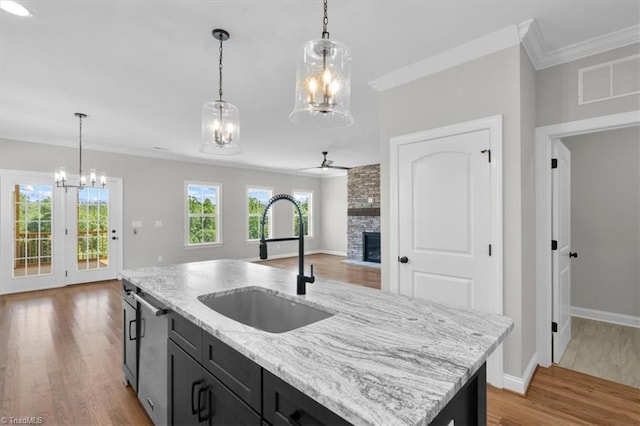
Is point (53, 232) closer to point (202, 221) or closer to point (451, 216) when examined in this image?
point (202, 221)

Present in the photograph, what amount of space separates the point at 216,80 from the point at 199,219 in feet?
16.1

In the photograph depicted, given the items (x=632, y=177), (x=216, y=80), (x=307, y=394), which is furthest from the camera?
(x=632, y=177)

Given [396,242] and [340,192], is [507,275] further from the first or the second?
[340,192]

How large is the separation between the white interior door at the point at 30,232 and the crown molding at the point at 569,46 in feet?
22.6

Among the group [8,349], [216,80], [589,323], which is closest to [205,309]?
[216,80]

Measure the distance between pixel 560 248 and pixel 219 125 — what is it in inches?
121

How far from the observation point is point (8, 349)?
9.82ft

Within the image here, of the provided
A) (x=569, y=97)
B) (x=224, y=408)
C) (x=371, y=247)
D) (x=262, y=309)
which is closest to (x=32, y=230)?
(x=262, y=309)

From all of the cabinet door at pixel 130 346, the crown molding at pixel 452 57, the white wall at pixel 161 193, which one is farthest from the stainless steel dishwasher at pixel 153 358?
the white wall at pixel 161 193

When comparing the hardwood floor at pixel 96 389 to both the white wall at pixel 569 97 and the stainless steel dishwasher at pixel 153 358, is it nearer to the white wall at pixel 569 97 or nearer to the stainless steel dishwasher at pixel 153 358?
the stainless steel dishwasher at pixel 153 358

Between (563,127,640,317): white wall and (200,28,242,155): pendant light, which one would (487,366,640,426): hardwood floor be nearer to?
(563,127,640,317): white wall

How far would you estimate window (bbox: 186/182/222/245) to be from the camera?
23.6ft

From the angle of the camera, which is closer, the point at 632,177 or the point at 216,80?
the point at 216,80

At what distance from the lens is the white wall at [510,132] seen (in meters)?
2.22
